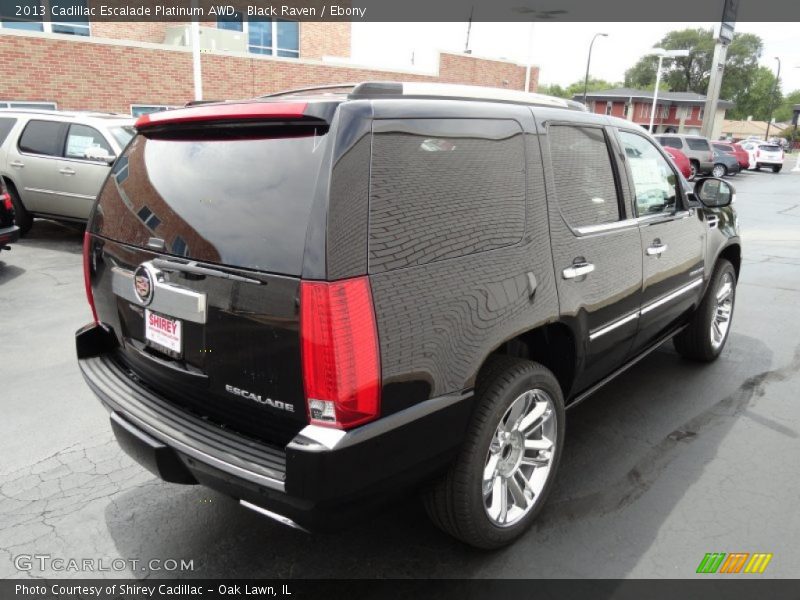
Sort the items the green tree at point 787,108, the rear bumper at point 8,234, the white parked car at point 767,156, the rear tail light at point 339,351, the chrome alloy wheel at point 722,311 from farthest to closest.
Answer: the green tree at point 787,108
the white parked car at point 767,156
the rear bumper at point 8,234
the chrome alloy wheel at point 722,311
the rear tail light at point 339,351

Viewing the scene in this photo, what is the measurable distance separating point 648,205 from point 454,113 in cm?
189

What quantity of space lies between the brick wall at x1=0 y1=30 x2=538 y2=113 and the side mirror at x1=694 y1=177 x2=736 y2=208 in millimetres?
16518

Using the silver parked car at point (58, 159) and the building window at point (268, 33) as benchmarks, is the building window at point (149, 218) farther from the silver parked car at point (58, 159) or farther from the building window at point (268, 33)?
the building window at point (268, 33)

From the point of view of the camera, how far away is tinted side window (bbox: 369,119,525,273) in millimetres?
2098

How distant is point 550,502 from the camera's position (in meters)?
3.05

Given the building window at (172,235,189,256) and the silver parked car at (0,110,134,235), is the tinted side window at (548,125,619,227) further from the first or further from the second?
the silver parked car at (0,110,134,235)

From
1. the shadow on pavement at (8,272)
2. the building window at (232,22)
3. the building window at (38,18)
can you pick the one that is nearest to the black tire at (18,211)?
the shadow on pavement at (8,272)

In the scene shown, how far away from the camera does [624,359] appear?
3.67m

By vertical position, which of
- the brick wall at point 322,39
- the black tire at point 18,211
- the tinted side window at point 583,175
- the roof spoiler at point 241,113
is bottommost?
the black tire at point 18,211

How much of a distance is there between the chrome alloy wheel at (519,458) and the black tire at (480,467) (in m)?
0.05

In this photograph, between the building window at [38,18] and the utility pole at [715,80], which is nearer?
the building window at [38,18]

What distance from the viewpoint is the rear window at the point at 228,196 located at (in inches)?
80.7

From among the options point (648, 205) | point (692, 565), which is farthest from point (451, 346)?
point (648, 205)

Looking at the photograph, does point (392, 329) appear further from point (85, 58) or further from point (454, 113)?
point (85, 58)
